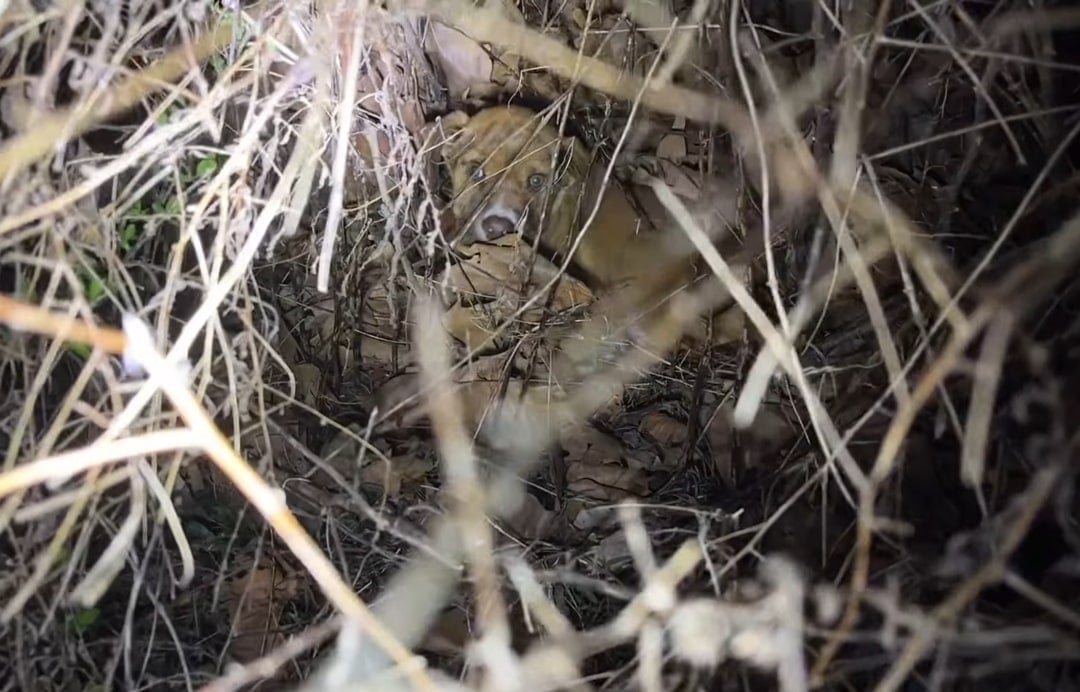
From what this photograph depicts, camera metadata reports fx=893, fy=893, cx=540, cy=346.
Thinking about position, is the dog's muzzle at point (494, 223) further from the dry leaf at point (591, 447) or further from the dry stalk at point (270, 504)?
the dry stalk at point (270, 504)

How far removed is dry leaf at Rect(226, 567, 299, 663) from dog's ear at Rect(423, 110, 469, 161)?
1.93ft

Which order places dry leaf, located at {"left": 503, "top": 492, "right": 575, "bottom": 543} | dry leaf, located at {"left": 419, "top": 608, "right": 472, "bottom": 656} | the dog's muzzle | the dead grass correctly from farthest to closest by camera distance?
1. the dog's muzzle
2. dry leaf, located at {"left": 503, "top": 492, "right": 575, "bottom": 543}
3. dry leaf, located at {"left": 419, "top": 608, "right": 472, "bottom": 656}
4. the dead grass

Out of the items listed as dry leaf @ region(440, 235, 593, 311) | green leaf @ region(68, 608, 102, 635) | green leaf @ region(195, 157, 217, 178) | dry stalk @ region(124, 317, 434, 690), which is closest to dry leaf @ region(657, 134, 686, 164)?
dry leaf @ region(440, 235, 593, 311)

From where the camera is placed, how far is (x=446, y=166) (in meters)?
1.25

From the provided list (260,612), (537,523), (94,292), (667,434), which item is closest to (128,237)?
(94,292)

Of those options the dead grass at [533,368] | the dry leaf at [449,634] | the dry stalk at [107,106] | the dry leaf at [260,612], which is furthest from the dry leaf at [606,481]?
the dry stalk at [107,106]

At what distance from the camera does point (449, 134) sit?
4.05ft

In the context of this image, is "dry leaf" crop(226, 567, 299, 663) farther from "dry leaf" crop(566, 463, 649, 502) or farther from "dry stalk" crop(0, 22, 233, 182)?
"dry stalk" crop(0, 22, 233, 182)

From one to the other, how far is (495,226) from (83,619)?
70 cm

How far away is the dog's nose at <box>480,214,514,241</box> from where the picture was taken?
1256mm

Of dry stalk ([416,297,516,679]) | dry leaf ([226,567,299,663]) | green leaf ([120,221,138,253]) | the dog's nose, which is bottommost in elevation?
dry leaf ([226,567,299,663])

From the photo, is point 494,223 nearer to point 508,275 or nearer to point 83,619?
point 508,275

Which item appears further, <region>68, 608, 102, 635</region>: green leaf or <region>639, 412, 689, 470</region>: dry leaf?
<region>639, 412, 689, 470</region>: dry leaf

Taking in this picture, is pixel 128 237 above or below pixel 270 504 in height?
above
